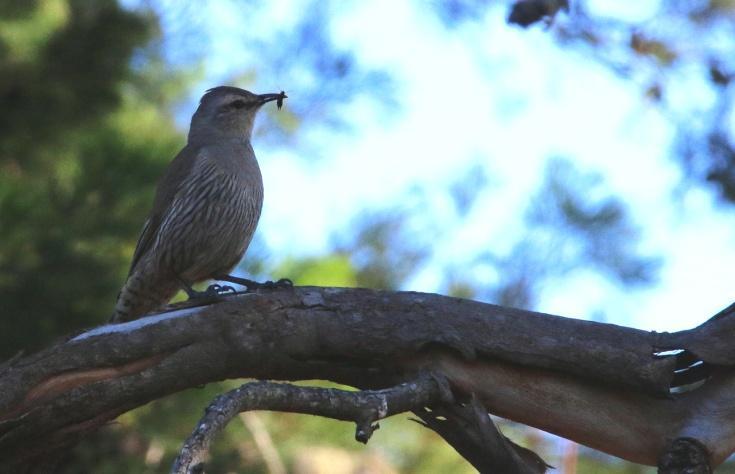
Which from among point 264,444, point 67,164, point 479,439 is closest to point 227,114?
point 67,164

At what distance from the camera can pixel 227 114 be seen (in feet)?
A: 18.1

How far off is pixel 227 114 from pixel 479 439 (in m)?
2.71

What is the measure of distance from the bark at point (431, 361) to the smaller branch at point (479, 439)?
0.22ft

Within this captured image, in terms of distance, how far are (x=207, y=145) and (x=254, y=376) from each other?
6.62 feet

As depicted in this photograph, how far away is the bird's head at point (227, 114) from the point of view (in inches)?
215

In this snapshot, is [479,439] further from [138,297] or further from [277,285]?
[138,297]

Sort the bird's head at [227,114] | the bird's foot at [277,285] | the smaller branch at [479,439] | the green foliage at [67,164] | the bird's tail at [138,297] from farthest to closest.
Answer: the green foliage at [67,164] → the bird's head at [227,114] → the bird's tail at [138,297] → the bird's foot at [277,285] → the smaller branch at [479,439]

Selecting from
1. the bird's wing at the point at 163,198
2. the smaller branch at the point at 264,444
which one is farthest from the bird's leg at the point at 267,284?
the smaller branch at the point at 264,444

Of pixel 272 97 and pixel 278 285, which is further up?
pixel 272 97

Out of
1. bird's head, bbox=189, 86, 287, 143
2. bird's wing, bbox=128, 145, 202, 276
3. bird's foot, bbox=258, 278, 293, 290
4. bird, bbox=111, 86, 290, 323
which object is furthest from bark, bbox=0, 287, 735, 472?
Result: bird's head, bbox=189, 86, 287, 143

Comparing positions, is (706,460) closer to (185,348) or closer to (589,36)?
(185,348)

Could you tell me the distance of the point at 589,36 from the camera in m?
4.89

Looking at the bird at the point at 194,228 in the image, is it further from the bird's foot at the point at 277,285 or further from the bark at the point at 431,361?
the bark at the point at 431,361

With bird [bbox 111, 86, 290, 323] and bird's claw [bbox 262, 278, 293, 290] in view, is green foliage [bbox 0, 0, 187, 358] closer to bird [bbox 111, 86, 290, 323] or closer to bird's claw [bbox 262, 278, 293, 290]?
bird [bbox 111, 86, 290, 323]
